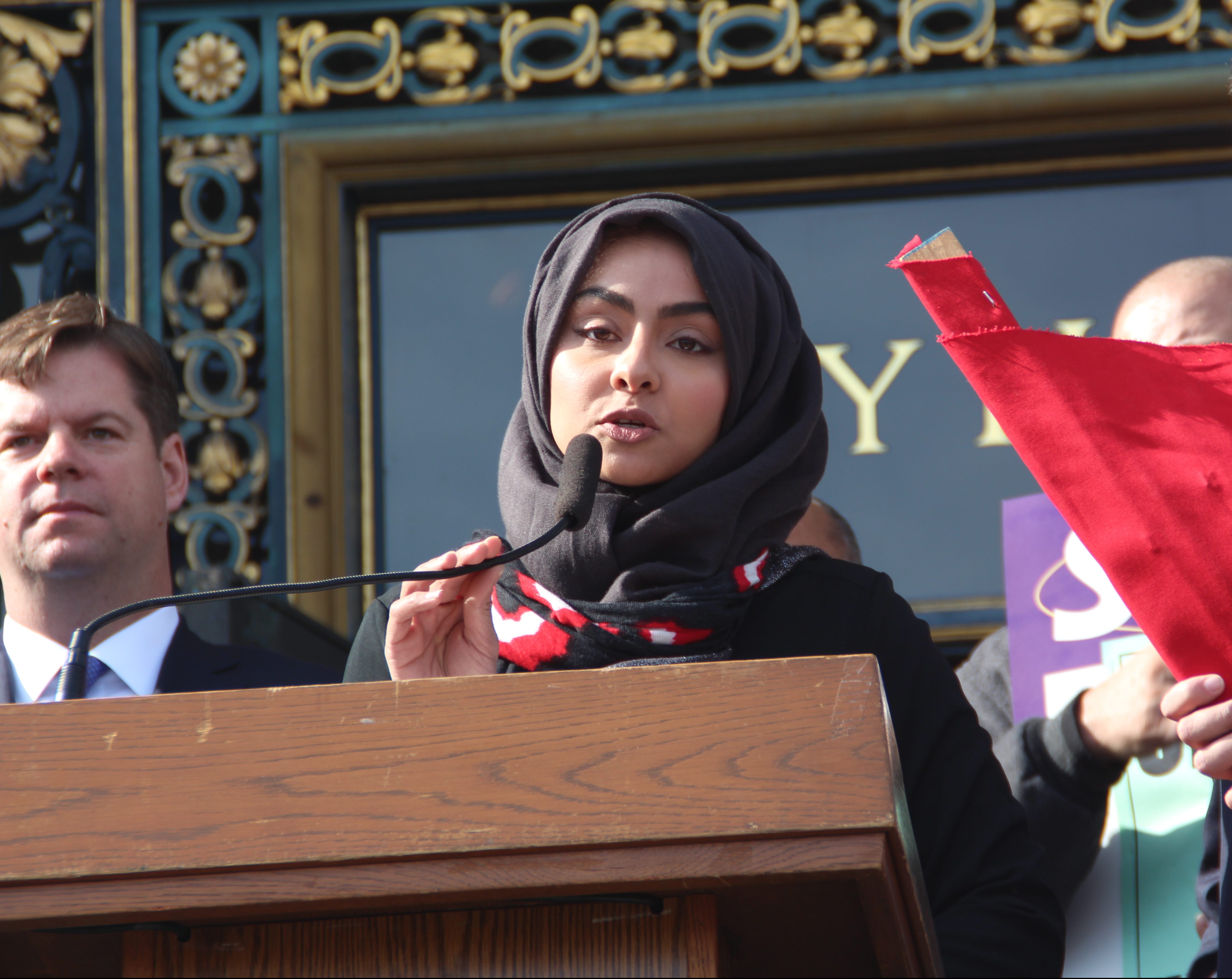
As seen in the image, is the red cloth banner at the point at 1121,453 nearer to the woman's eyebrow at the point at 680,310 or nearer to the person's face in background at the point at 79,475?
the woman's eyebrow at the point at 680,310

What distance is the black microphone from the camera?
1398mm

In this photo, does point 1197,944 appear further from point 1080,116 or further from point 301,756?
point 1080,116

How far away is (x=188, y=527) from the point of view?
3.49 metres

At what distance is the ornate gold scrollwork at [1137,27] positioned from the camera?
3543 mm

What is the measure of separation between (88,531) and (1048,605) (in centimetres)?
140

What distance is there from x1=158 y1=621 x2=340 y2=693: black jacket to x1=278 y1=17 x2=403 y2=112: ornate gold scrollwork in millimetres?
1477

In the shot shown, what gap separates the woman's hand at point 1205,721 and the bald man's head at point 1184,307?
114 cm

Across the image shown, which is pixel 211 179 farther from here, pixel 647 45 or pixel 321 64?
pixel 647 45

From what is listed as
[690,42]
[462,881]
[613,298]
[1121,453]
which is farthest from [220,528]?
[462,881]

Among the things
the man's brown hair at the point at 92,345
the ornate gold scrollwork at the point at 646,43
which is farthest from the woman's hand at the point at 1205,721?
the ornate gold scrollwork at the point at 646,43

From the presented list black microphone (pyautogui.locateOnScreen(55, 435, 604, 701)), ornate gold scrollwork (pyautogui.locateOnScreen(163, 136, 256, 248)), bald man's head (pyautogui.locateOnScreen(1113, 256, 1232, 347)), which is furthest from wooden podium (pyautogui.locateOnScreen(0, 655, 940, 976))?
ornate gold scrollwork (pyautogui.locateOnScreen(163, 136, 256, 248))

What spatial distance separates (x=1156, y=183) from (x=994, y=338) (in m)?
2.30

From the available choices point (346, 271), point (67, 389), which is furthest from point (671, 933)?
point (346, 271)

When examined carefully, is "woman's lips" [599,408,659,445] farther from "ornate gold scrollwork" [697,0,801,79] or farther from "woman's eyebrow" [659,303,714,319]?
"ornate gold scrollwork" [697,0,801,79]
